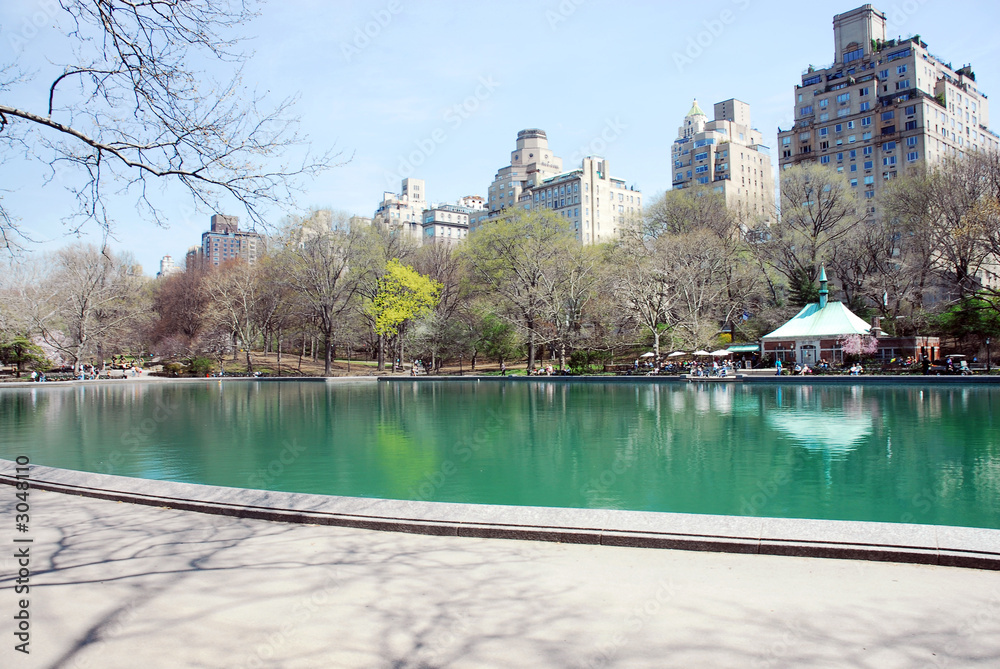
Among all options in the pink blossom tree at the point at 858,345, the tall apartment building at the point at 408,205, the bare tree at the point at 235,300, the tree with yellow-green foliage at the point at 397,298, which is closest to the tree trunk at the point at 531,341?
the tree with yellow-green foliage at the point at 397,298

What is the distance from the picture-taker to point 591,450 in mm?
15625

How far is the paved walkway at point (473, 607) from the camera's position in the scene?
12.7ft

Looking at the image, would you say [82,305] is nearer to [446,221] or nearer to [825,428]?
[825,428]

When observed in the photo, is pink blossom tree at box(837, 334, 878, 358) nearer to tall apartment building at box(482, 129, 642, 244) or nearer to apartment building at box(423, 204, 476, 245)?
tall apartment building at box(482, 129, 642, 244)

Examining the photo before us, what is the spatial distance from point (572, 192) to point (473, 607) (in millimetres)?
127149

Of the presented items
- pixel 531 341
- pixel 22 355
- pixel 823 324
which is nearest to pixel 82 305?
pixel 22 355

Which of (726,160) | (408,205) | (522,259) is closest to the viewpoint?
(522,259)

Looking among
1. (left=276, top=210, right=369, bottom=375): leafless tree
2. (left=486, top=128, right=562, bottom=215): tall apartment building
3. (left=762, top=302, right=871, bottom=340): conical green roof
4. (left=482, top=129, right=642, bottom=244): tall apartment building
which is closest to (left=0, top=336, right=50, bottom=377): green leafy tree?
(left=276, top=210, right=369, bottom=375): leafless tree

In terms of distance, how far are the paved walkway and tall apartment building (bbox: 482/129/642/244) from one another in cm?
11164

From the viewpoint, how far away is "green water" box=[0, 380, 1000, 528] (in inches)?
432

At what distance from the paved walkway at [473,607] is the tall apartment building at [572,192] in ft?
366

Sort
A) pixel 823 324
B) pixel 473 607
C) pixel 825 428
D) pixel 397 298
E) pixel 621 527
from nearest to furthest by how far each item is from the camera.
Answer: pixel 473 607
pixel 621 527
pixel 825 428
pixel 823 324
pixel 397 298

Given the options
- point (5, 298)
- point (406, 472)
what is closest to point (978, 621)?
point (406, 472)

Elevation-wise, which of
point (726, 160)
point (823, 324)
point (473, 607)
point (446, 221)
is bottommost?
point (473, 607)
